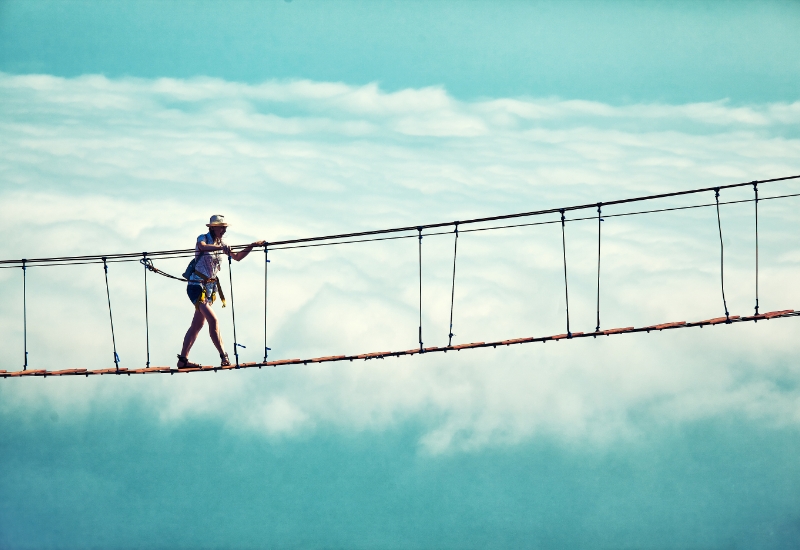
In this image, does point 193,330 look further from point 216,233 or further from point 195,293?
point 216,233

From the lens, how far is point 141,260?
24.0 m

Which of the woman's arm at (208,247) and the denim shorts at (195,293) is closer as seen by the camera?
the woman's arm at (208,247)

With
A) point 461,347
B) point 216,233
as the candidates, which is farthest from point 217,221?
point 461,347

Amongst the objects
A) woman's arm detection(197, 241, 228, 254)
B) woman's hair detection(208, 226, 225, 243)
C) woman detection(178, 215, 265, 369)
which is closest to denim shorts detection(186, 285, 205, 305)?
woman detection(178, 215, 265, 369)

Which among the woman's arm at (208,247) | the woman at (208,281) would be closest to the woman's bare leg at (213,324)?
the woman at (208,281)

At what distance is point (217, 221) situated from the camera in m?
22.7

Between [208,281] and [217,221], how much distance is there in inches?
39.7

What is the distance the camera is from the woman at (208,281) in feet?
74.4

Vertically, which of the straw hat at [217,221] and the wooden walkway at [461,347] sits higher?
the straw hat at [217,221]

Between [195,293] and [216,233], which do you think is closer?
[216,233]

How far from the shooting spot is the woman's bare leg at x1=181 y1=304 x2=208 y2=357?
2309 cm

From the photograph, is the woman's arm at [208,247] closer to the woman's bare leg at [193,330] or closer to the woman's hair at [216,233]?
the woman's hair at [216,233]

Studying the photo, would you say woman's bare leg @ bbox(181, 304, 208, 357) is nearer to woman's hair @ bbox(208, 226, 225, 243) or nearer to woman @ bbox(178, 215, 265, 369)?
woman @ bbox(178, 215, 265, 369)

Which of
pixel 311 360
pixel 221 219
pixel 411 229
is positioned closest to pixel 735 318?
pixel 411 229
